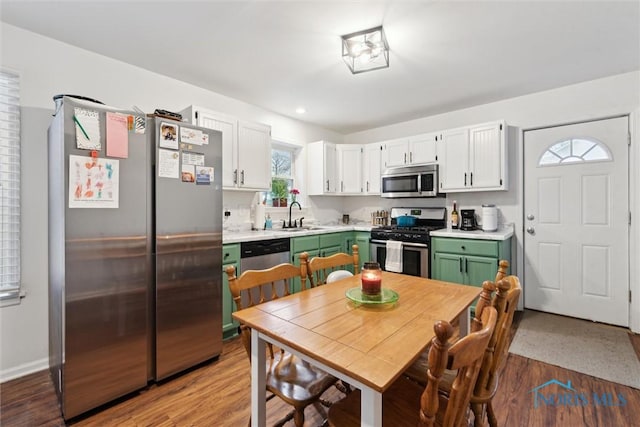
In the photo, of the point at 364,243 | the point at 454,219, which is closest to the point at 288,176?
the point at 364,243

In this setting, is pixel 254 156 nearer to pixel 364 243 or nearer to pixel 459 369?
pixel 364 243

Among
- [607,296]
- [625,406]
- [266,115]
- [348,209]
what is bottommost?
[625,406]

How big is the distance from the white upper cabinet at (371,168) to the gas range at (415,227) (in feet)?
1.51

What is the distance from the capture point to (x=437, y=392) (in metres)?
0.75

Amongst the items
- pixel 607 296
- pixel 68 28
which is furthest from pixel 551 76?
pixel 68 28

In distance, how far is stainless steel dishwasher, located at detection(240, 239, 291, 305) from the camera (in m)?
2.75

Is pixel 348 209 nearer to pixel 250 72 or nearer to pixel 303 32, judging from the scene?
pixel 250 72

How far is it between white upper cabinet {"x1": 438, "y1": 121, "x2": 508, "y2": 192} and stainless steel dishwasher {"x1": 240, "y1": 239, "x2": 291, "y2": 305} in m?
2.15

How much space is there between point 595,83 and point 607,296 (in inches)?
85.7

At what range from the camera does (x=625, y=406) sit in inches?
69.1

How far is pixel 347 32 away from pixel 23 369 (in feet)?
11.2

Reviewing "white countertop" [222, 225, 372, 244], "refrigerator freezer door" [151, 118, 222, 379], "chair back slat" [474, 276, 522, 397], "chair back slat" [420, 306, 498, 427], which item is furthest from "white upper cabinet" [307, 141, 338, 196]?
"chair back slat" [420, 306, 498, 427]

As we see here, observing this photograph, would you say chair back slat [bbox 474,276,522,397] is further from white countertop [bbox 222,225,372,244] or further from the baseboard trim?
the baseboard trim

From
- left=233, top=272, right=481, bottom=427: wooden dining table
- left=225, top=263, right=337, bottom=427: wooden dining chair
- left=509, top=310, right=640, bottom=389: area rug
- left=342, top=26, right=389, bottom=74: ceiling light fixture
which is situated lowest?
left=509, top=310, right=640, bottom=389: area rug
